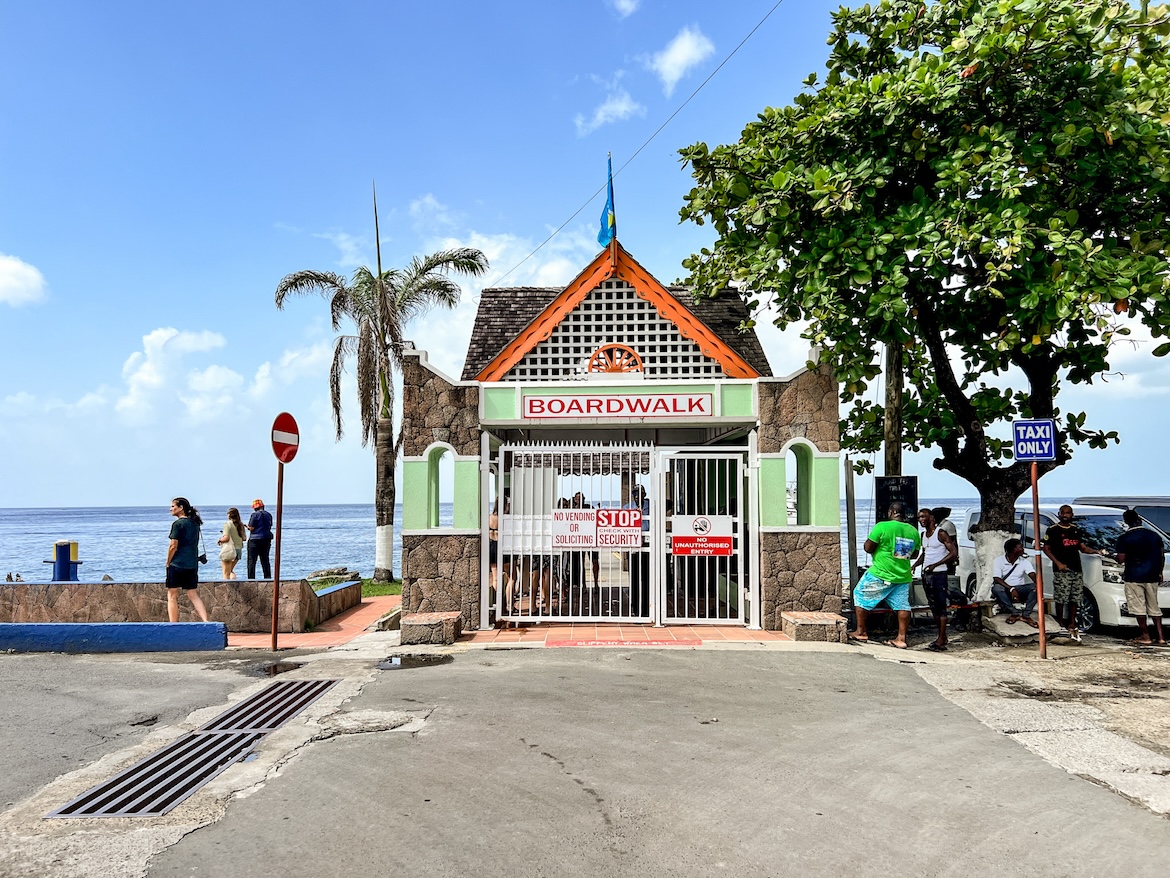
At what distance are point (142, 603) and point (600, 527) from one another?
22.7 feet

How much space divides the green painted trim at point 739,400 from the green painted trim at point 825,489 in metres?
1.17

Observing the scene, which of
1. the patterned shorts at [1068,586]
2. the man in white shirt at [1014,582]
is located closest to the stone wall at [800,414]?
the man in white shirt at [1014,582]

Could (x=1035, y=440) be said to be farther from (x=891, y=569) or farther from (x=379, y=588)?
→ (x=379, y=588)

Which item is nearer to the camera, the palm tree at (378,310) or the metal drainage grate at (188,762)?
the metal drainage grate at (188,762)

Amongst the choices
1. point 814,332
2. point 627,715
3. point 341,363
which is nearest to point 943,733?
point 627,715

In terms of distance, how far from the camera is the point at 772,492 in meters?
12.1

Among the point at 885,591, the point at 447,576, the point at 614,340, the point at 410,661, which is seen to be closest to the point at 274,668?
the point at 410,661

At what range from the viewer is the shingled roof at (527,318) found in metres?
14.8

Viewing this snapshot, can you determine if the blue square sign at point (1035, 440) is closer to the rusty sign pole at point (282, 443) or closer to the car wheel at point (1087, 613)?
the car wheel at point (1087, 613)

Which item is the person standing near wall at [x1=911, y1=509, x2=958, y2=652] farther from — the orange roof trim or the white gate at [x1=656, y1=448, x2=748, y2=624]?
the orange roof trim

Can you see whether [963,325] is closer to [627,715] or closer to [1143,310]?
[1143,310]

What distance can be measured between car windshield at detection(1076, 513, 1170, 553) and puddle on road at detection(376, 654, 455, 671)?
1001 centimetres

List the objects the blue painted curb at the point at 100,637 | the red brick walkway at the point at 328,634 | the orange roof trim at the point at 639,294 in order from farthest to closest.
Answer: the orange roof trim at the point at 639,294
the red brick walkway at the point at 328,634
the blue painted curb at the point at 100,637

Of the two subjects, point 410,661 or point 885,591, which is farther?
point 885,591
